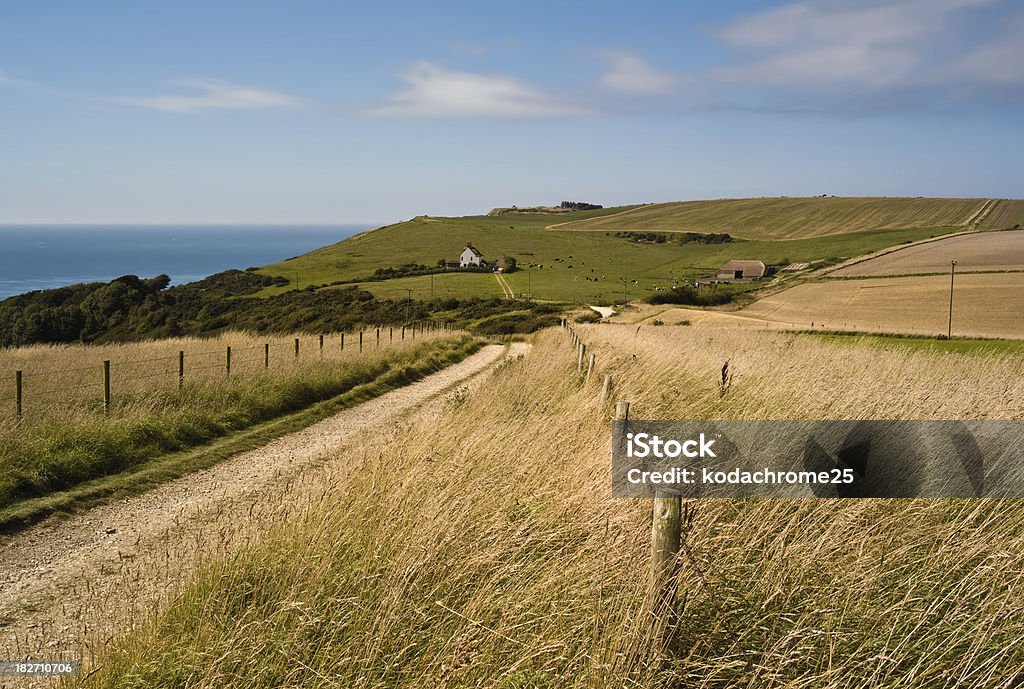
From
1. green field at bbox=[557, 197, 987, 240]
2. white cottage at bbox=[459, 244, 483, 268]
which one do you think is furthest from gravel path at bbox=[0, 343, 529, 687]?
green field at bbox=[557, 197, 987, 240]

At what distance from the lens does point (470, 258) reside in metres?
124

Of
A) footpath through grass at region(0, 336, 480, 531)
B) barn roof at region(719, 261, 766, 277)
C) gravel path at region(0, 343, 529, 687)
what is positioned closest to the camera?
gravel path at region(0, 343, 529, 687)

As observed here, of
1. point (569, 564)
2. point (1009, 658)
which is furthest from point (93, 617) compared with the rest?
point (1009, 658)

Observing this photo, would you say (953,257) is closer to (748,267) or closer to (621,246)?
(748,267)

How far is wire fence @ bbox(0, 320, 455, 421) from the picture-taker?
14.6m

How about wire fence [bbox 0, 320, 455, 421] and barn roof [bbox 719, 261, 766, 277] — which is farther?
barn roof [bbox 719, 261, 766, 277]

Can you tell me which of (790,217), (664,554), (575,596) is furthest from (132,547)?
(790,217)

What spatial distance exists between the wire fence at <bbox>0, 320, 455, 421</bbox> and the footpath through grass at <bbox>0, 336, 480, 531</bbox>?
1.80 feet

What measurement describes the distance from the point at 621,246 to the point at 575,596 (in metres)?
143

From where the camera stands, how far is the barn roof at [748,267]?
111938mm

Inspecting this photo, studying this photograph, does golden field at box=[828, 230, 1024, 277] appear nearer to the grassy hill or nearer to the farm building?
the grassy hill

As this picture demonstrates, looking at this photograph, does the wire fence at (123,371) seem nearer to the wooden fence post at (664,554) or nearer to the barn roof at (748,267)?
the wooden fence post at (664,554)

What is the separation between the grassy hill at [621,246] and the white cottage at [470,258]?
4563 millimetres

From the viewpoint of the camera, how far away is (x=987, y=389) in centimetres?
981
